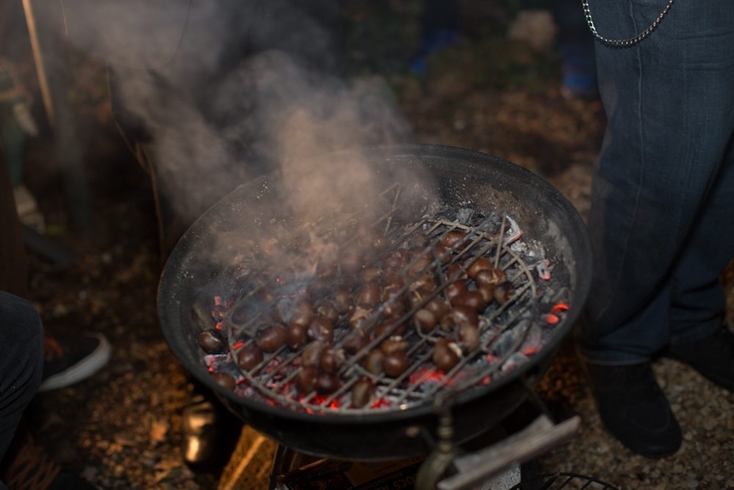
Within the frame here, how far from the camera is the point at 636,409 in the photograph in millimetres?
3428

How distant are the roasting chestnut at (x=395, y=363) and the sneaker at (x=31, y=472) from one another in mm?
1799

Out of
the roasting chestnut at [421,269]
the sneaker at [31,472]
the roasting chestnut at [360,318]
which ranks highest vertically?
the roasting chestnut at [421,269]

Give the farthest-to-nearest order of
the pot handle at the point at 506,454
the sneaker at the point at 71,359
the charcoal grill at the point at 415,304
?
1. the sneaker at the point at 71,359
2. the charcoal grill at the point at 415,304
3. the pot handle at the point at 506,454

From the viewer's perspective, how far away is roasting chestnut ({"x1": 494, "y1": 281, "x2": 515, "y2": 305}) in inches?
95.9

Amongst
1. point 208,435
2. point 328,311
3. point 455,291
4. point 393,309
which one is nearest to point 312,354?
point 328,311

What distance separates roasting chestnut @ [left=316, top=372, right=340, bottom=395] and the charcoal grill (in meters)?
0.03

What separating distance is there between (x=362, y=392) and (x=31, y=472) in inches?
71.6

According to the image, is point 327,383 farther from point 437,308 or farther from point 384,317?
point 437,308

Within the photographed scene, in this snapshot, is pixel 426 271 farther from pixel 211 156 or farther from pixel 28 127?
pixel 28 127

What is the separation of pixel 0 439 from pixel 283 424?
1219 millimetres

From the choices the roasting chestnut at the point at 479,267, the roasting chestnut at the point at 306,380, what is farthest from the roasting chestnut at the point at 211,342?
the roasting chestnut at the point at 479,267

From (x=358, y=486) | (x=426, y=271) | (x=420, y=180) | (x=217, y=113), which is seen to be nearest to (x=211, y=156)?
(x=217, y=113)

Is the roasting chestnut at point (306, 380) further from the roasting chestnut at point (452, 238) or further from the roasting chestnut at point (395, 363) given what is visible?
the roasting chestnut at point (452, 238)

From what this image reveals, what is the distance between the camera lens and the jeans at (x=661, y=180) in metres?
2.64
